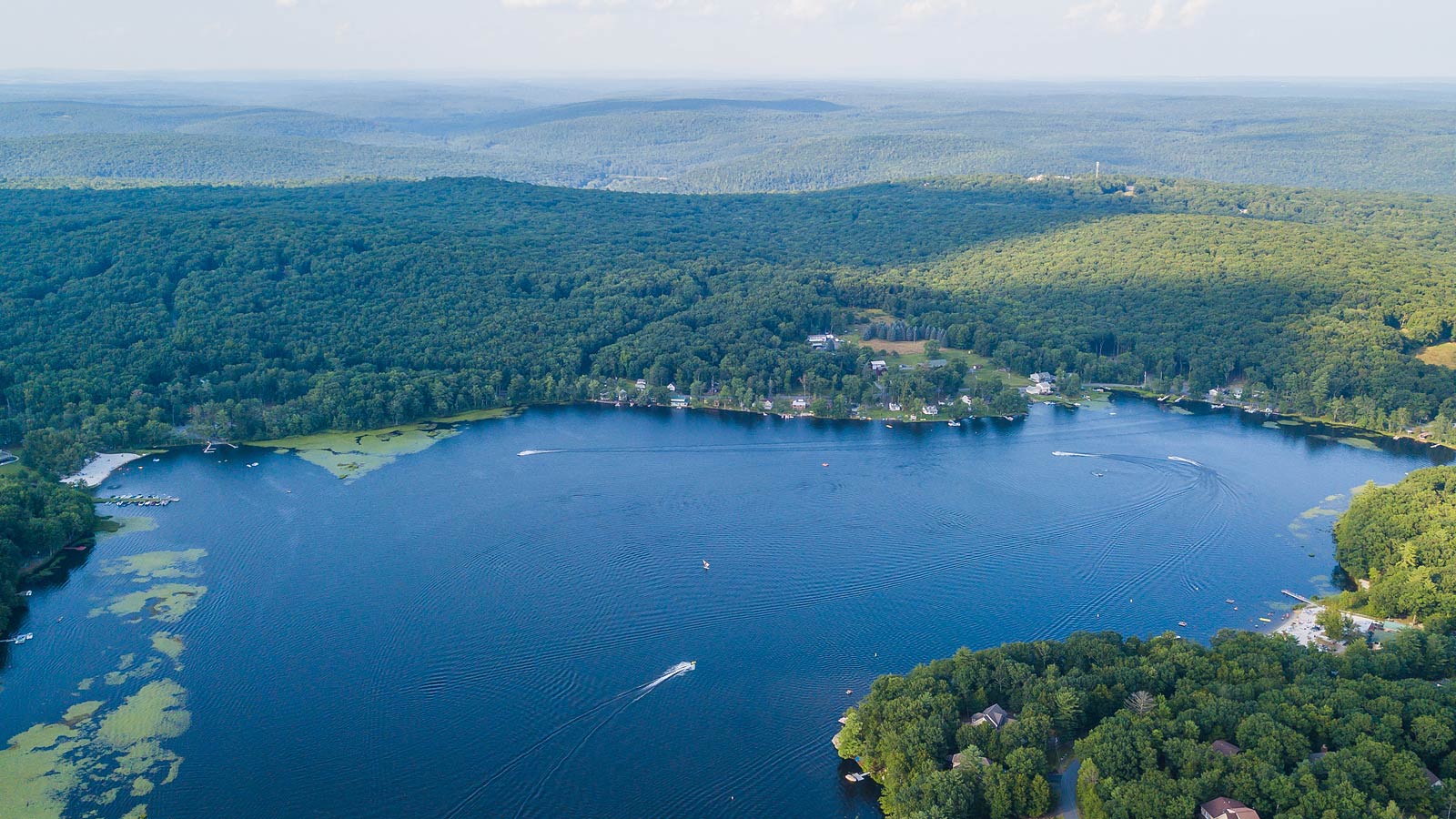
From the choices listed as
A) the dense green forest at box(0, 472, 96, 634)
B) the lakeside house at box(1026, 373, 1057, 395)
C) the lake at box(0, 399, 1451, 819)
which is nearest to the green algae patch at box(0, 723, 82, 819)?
the lake at box(0, 399, 1451, 819)

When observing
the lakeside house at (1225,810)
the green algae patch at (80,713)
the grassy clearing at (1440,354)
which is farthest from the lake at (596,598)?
the grassy clearing at (1440,354)

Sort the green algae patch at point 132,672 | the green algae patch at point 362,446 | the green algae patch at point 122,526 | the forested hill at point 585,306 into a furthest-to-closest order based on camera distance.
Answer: the forested hill at point 585,306 < the green algae patch at point 362,446 < the green algae patch at point 122,526 < the green algae patch at point 132,672

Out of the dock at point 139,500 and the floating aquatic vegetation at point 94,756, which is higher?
the dock at point 139,500

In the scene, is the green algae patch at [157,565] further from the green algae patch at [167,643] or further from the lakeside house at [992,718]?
the lakeside house at [992,718]

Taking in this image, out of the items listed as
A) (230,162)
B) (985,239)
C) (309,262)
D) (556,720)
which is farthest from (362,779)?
(230,162)

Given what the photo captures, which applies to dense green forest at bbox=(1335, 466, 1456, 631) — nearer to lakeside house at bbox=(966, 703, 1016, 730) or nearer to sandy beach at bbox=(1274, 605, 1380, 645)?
sandy beach at bbox=(1274, 605, 1380, 645)

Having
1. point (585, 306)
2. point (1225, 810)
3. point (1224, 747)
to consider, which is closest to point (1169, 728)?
point (1224, 747)

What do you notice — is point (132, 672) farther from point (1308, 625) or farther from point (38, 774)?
point (1308, 625)
